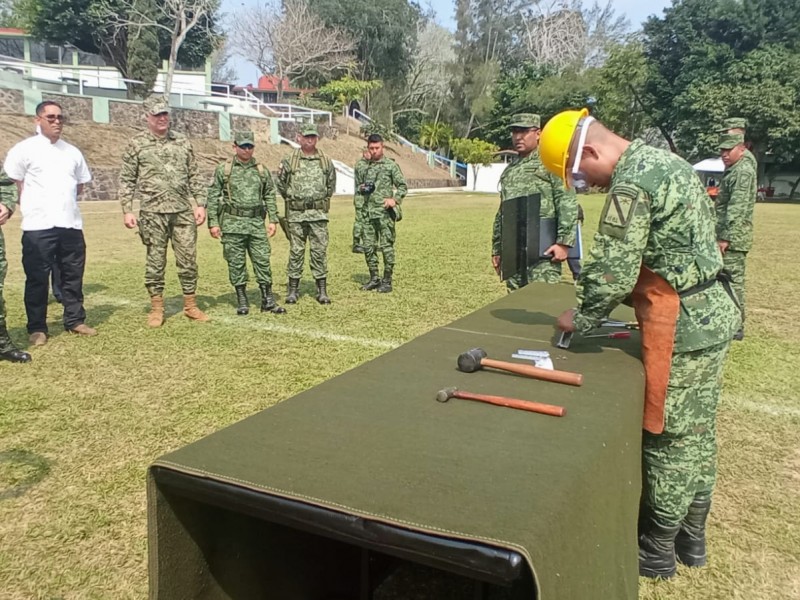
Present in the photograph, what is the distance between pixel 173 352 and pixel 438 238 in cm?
987

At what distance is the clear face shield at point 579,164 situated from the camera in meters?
2.61

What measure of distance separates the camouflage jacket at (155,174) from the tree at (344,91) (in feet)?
139

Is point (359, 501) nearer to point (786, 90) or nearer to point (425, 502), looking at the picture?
point (425, 502)

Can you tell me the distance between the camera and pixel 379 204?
29.1 feet

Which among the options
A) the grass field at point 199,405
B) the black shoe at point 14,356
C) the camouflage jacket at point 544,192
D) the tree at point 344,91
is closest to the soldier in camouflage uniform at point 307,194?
the grass field at point 199,405

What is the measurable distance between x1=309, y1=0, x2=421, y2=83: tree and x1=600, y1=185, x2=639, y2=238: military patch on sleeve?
5455 cm

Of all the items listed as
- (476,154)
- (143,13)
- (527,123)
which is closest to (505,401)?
(527,123)

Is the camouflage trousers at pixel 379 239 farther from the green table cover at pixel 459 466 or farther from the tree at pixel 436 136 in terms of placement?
the tree at pixel 436 136

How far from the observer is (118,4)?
133 feet

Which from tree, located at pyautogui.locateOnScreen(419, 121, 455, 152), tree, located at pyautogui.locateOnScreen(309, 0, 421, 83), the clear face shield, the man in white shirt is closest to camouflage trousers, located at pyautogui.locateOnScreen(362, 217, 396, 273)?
the man in white shirt

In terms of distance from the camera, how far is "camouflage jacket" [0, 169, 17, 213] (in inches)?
209

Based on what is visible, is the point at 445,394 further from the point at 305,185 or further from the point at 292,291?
the point at 292,291

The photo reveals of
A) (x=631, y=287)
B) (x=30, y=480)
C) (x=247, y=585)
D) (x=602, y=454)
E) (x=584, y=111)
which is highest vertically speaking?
(x=584, y=111)

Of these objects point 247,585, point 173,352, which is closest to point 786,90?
point 173,352
